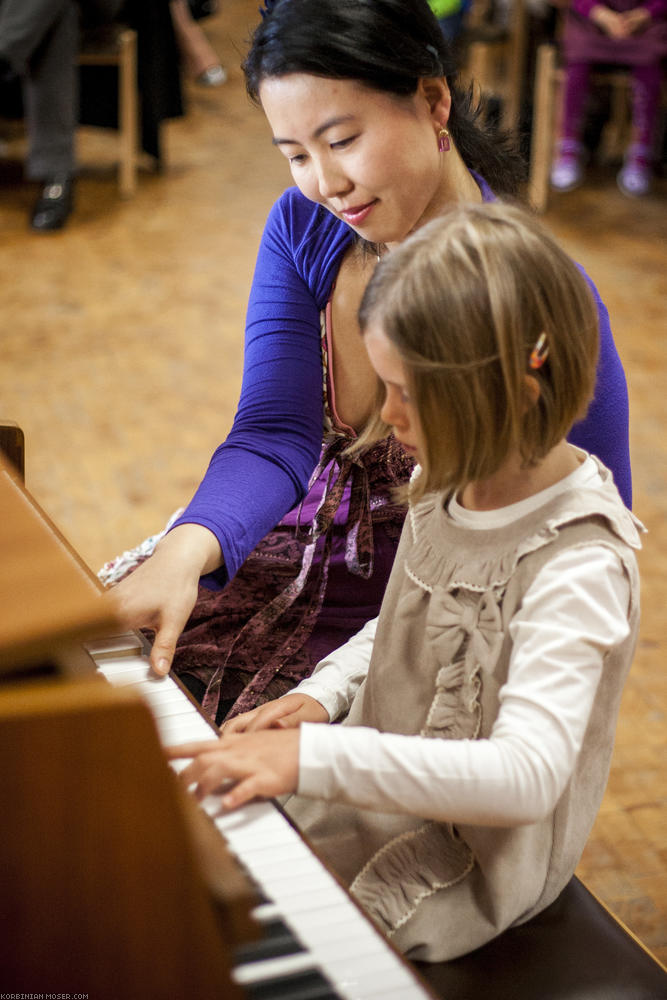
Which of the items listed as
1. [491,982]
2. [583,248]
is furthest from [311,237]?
[583,248]

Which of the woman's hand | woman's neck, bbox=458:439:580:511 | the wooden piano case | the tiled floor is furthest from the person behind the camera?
the tiled floor

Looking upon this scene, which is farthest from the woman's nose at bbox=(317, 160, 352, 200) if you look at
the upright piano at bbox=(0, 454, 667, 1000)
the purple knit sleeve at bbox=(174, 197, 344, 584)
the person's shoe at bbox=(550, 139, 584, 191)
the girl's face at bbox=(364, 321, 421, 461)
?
the person's shoe at bbox=(550, 139, 584, 191)

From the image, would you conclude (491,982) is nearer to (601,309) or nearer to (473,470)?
(473,470)

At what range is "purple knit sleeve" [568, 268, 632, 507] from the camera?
4.25 ft

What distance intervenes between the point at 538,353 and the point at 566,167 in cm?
449

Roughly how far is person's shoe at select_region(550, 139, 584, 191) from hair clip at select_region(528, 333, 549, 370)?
14.6ft

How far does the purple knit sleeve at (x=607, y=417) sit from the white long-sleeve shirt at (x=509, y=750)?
16.3 inches

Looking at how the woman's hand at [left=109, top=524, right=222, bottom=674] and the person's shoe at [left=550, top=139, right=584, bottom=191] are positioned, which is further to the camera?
the person's shoe at [left=550, top=139, right=584, bottom=191]

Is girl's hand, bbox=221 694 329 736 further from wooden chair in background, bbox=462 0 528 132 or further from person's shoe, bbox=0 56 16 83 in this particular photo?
wooden chair in background, bbox=462 0 528 132

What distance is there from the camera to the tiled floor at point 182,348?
2.17 metres

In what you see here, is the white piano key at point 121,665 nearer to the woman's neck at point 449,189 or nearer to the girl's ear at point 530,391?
the girl's ear at point 530,391

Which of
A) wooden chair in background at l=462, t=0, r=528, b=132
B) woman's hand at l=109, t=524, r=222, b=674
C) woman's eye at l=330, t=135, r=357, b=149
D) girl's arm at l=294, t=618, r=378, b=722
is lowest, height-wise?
wooden chair in background at l=462, t=0, r=528, b=132

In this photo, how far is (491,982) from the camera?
100cm

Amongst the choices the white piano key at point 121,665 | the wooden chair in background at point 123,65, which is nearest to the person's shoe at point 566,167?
the wooden chair in background at point 123,65
